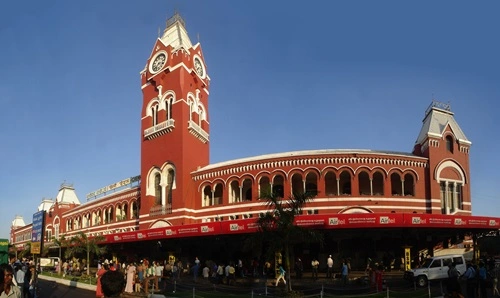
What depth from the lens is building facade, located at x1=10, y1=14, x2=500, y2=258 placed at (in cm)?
3619

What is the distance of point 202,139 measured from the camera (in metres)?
45.7

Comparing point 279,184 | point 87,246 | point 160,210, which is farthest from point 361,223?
point 87,246

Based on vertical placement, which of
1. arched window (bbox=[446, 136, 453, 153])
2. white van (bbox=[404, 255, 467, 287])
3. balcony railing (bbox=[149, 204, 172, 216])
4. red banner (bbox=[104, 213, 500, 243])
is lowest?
white van (bbox=[404, 255, 467, 287])

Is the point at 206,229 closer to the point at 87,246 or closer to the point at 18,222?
the point at 87,246

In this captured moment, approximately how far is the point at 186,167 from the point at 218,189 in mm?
3472

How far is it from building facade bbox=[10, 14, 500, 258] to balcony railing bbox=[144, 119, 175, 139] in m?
0.10

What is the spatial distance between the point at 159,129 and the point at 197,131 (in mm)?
3532

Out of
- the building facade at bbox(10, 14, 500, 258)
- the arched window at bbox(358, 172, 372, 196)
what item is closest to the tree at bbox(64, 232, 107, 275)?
the building facade at bbox(10, 14, 500, 258)

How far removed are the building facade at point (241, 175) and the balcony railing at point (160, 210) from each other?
10 centimetres

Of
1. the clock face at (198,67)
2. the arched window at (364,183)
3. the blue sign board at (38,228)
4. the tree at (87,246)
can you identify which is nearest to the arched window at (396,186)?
the arched window at (364,183)

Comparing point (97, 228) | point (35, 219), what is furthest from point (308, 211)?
point (97, 228)

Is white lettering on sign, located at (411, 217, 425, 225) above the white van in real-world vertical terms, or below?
above

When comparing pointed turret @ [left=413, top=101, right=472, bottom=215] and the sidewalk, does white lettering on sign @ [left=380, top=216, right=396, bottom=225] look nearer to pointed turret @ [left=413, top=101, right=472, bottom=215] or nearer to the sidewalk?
the sidewalk

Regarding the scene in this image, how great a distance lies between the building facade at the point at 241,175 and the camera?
3619 centimetres
